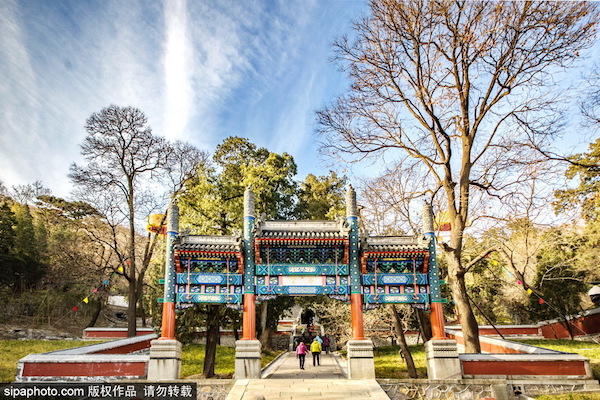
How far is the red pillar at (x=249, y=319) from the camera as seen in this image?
13.2 meters

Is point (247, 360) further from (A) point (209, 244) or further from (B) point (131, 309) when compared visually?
(B) point (131, 309)

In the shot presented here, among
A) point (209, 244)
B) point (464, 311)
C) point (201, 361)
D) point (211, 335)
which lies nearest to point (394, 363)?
point (464, 311)

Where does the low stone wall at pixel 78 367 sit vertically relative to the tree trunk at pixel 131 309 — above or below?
below

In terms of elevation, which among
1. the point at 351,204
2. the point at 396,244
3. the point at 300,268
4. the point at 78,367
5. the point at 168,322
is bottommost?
the point at 78,367

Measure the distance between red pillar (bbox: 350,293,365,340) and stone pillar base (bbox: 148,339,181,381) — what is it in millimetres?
5636

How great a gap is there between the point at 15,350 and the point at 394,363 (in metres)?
16.6

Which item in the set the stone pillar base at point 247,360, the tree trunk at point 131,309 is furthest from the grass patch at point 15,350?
the stone pillar base at point 247,360

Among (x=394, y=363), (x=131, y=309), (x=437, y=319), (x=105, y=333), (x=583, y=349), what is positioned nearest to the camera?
(x=437, y=319)

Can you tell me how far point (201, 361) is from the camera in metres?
19.1

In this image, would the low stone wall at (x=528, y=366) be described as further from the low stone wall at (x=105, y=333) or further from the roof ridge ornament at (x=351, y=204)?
the low stone wall at (x=105, y=333)

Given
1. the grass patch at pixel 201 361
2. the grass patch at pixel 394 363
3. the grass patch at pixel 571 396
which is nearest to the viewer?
the grass patch at pixel 571 396

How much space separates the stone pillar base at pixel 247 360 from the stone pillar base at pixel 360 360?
2.90 metres

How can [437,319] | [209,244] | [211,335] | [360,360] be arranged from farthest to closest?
1. [211,335]
2. [209,244]
3. [437,319]
4. [360,360]

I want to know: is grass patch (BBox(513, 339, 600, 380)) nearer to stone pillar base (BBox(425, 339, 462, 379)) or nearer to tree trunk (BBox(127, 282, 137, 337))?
stone pillar base (BBox(425, 339, 462, 379))
